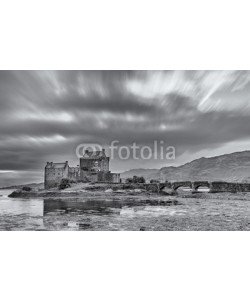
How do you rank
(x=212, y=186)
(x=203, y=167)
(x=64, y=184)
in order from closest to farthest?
(x=203, y=167) < (x=64, y=184) < (x=212, y=186)

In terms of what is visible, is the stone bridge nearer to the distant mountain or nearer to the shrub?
the distant mountain

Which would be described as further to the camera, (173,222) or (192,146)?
(192,146)

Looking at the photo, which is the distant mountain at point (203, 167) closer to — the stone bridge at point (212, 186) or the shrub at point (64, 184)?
the stone bridge at point (212, 186)

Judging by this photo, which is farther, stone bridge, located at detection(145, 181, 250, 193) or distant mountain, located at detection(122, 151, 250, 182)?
stone bridge, located at detection(145, 181, 250, 193)

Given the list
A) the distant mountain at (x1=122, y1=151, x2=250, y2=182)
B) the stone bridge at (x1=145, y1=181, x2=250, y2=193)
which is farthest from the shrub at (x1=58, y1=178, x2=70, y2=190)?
the distant mountain at (x1=122, y1=151, x2=250, y2=182)

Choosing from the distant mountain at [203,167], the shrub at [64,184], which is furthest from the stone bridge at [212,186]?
the shrub at [64,184]

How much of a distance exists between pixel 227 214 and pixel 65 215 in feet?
21.7

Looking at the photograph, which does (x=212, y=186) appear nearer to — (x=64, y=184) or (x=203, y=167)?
(x=203, y=167)

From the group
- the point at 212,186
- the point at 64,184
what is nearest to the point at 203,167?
the point at 212,186

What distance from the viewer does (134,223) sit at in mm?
10086

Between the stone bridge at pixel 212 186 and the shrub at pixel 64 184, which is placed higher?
the shrub at pixel 64 184

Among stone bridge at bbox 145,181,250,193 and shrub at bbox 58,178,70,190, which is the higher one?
shrub at bbox 58,178,70,190

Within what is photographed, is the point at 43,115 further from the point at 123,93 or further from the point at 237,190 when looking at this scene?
the point at 237,190
